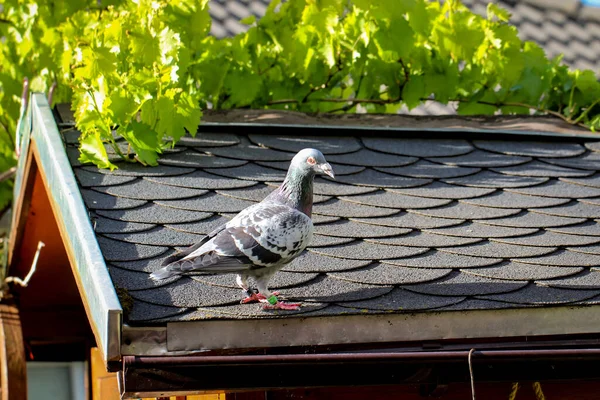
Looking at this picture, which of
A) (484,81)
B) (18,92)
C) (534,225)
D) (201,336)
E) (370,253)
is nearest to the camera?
(201,336)

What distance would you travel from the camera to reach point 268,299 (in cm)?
250

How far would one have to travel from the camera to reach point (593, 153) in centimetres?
372

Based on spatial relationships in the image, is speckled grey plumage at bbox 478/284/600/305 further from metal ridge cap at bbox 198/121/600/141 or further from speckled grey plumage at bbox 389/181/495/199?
metal ridge cap at bbox 198/121/600/141

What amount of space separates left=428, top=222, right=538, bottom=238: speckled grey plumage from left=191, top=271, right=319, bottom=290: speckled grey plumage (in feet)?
1.76

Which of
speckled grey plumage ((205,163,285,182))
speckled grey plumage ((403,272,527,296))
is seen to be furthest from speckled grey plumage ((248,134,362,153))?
speckled grey plumage ((403,272,527,296))

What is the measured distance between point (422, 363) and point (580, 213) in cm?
117

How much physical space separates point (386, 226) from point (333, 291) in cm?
50

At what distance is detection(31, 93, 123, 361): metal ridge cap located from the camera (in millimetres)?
2244

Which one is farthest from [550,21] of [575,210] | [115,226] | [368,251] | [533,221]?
[115,226]

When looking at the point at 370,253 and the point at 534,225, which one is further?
the point at 534,225

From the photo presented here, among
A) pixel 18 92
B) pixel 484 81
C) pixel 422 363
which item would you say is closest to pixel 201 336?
pixel 422 363

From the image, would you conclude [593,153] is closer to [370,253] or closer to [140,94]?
[370,253]

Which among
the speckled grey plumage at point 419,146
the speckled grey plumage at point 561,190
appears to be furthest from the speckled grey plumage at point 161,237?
the speckled grey plumage at point 561,190

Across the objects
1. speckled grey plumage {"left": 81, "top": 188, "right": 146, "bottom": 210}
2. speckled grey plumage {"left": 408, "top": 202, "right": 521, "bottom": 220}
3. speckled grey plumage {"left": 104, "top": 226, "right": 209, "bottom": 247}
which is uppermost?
speckled grey plumage {"left": 81, "top": 188, "right": 146, "bottom": 210}
